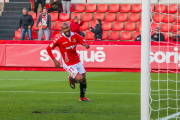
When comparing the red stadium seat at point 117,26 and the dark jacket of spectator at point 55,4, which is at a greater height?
the dark jacket of spectator at point 55,4

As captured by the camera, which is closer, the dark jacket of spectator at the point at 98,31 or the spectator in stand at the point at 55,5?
the dark jacket of spectator at the point at 98,31

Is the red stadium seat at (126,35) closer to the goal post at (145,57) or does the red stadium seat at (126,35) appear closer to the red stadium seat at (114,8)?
the red stadium seat at (114,8)

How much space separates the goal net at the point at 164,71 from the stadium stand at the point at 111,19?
0.17 m

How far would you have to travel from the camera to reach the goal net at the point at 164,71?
20.4ft

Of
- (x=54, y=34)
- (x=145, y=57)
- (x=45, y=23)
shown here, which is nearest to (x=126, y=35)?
(x=54, y=34)

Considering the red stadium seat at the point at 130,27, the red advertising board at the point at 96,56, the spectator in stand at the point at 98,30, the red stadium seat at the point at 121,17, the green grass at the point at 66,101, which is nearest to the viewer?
the green grass at the point at 66,101

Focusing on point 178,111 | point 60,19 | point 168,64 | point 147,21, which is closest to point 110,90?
point 178,111

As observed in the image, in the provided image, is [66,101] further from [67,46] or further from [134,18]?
[134,18]

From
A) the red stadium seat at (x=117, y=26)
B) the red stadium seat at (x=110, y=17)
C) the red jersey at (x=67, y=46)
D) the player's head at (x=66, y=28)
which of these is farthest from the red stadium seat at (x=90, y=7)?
the player's head at (x=66, y=28)

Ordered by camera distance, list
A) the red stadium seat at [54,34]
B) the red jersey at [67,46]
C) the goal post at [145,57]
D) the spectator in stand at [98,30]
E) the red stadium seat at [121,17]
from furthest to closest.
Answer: the red stadium seat at [121,17] < the red stadium seat at [54,34] < the spectator in stand at [98,30] < the red jersey at [67,46] < the goal post at [145,57]

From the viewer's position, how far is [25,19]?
16984 millimetres

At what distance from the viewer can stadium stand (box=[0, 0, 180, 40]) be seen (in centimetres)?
1886

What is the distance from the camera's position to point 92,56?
48.8 feet

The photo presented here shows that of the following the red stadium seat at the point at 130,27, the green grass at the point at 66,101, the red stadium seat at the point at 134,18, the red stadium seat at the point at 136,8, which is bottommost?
the green grass at the point at 66,101
